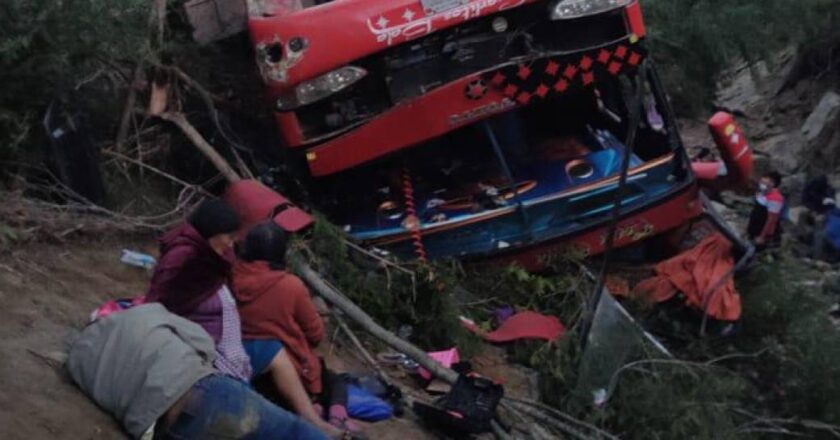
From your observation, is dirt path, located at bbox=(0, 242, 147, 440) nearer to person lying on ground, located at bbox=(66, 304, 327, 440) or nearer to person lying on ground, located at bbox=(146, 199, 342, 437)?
person lying on ground, located at bbox=(66, 304, 327, 440)

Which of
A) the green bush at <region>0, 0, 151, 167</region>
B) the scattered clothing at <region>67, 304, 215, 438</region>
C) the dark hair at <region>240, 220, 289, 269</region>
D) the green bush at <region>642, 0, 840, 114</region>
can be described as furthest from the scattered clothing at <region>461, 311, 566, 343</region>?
the green bush at <region>642, 0, 840, 114</region>

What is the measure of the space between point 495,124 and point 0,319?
12.9 feet

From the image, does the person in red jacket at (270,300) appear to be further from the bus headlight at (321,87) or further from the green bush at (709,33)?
the green bush at (709,33)

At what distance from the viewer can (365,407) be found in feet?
19.0

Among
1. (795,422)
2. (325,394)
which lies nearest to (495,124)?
(795,422)

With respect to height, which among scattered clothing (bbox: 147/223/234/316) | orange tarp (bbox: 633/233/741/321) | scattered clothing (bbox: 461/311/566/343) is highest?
scattered clothing (bbox: 147/223/234/316)

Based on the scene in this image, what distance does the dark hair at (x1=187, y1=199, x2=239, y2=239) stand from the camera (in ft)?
15.7

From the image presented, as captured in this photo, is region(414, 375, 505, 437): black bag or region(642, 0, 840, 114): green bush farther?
region(642, 0, 840, 114): green bush

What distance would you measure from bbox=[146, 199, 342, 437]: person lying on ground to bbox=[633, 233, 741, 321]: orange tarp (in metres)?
3.55

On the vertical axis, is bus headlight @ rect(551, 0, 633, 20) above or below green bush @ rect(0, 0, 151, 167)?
below

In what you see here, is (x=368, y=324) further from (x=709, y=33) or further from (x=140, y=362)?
(x=709, y=33)

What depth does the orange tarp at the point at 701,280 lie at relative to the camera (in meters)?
7.87

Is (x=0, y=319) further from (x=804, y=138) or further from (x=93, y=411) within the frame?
(x=804, y=138)

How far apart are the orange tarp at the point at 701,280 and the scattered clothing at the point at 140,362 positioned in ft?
13.6
